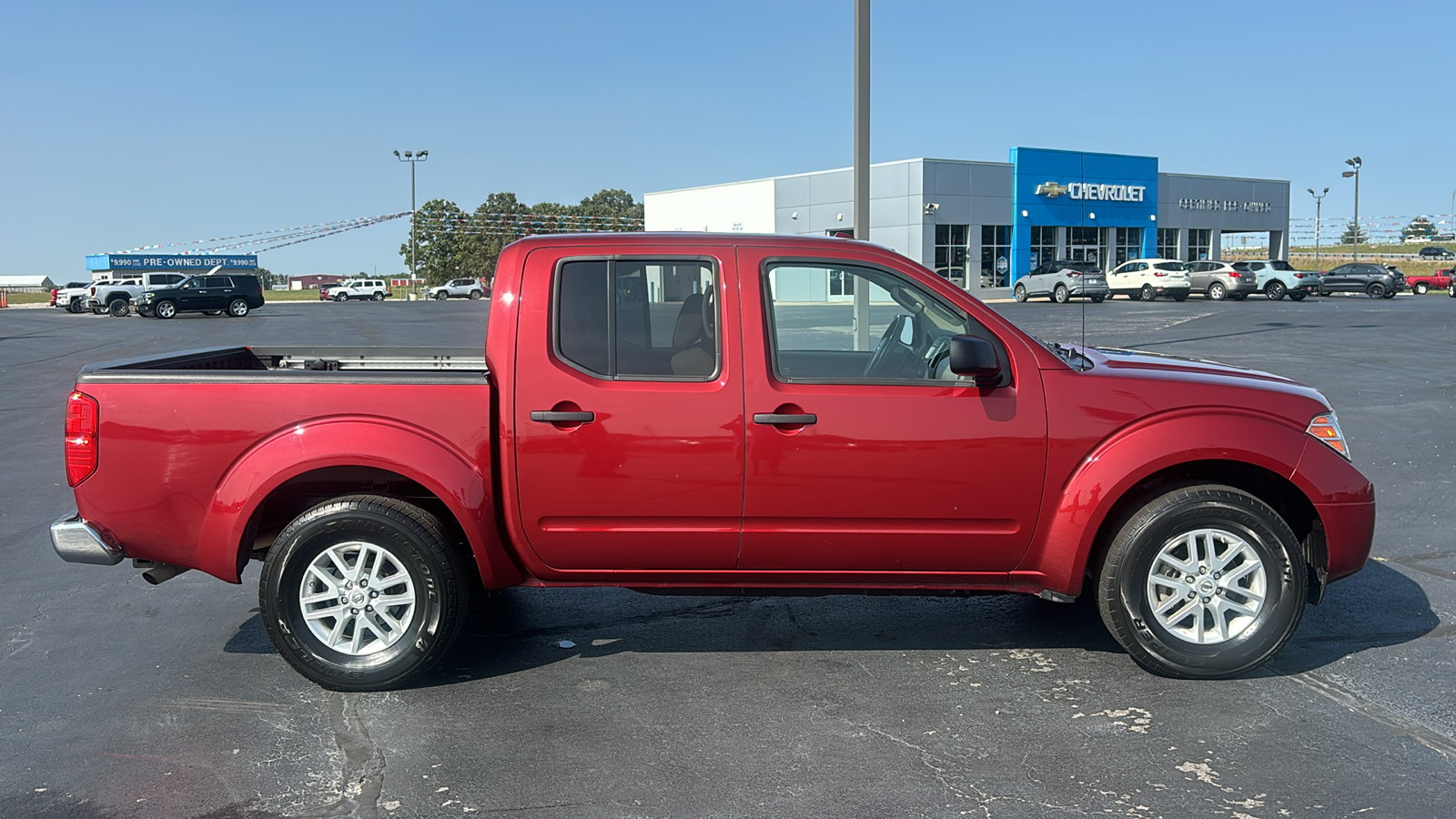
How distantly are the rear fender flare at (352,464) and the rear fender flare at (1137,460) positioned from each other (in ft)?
7.52

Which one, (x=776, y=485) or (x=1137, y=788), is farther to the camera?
(x=776, y=485)

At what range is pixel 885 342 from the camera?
5.00m

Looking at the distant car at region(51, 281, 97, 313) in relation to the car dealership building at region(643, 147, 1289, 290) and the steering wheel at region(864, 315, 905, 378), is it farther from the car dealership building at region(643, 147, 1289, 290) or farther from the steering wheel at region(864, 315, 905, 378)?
the steering wheel at region(864, 315, 905, 378)

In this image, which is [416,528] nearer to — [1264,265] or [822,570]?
[822,570]

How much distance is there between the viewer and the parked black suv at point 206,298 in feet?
147

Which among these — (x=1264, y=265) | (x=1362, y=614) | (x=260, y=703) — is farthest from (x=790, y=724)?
(x=1264, y=265)

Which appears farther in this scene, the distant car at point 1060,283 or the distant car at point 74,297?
the distant car at point 74,297

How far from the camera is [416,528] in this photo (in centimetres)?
454

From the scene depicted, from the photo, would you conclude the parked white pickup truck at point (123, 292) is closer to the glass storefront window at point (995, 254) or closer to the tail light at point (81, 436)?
the glass storefront window at point (995, 254)

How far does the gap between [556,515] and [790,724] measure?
1246mm

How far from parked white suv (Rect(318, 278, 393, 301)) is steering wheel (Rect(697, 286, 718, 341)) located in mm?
78441

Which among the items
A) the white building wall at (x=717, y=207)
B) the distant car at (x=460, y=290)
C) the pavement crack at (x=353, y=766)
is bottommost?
the pavement crack at (x=353, y=766)

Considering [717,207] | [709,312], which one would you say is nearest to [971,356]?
[709,312]

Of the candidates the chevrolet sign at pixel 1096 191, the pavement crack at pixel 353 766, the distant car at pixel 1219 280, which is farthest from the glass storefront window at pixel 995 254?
the pavement crack at pixel 353 766
